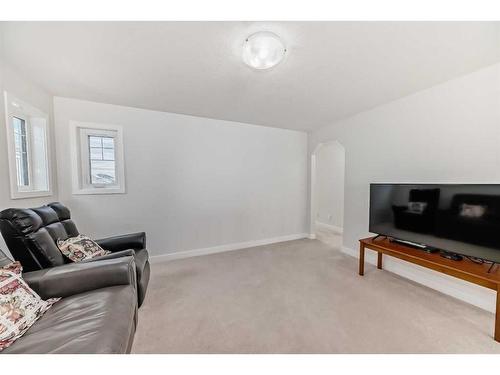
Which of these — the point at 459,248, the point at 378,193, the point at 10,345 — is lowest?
the point at 10,345

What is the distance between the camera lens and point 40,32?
4.55 feet

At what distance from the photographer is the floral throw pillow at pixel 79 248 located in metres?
1.70

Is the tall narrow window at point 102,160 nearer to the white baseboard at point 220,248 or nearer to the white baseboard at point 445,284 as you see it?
the white baseboard at point 220,248

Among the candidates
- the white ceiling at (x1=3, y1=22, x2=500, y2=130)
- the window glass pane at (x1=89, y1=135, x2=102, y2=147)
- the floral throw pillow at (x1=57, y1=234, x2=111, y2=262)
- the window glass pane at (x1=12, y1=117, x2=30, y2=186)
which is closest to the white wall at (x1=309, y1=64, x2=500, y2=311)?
the white ceiling at (x1=3, y1=22, x2=500, y2=130)

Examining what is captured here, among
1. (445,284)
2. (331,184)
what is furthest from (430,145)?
(331,184)

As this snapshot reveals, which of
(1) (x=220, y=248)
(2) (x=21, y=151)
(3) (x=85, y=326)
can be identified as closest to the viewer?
(3) (x=85, y=326)

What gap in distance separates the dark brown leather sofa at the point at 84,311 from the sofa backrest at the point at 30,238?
0.51ft

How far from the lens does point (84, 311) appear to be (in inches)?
45.0

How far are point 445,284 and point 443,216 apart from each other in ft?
2.62

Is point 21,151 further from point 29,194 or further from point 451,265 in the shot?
point 451,265

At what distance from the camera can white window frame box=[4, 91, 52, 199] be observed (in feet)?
5.68

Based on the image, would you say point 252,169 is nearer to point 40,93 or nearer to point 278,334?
point 278,334
